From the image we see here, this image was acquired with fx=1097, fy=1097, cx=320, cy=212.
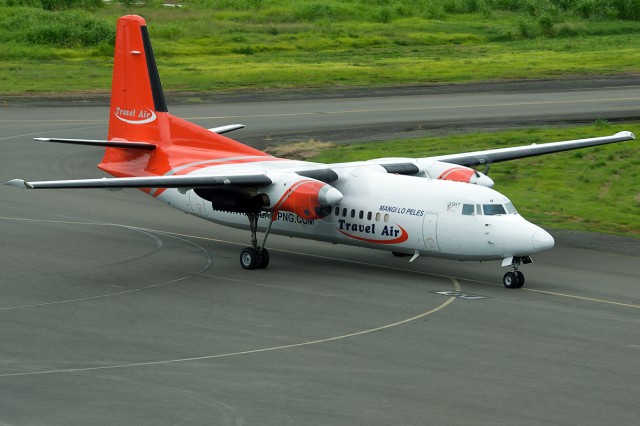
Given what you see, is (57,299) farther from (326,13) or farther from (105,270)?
(326,13)

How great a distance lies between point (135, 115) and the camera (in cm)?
3497

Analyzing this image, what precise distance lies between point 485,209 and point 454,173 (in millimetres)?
3921

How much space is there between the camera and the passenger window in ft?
91.1

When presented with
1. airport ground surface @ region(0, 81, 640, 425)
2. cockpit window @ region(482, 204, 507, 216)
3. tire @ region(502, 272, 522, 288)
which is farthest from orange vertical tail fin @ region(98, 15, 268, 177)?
tire @ region(502, 272, 522, 288)

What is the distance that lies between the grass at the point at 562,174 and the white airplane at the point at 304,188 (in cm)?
336

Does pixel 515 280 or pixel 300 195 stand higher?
pixel 300 195

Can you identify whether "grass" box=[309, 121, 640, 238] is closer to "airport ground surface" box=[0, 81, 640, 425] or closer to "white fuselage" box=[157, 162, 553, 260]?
"airport ground surface" box=[0, 81, 640, 425]

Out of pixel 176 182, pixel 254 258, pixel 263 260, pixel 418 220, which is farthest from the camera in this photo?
pixel 263 260

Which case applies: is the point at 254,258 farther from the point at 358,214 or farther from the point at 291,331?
the point at 291,331

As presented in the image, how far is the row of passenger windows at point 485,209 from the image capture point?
1089 inches

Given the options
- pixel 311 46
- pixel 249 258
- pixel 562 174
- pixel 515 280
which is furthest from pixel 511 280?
pixel 311 46

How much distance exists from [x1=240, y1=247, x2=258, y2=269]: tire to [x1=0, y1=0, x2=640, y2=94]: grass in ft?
136

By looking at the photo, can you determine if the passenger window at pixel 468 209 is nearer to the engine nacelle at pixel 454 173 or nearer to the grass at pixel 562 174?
the engine nacelle at pixel 454 173

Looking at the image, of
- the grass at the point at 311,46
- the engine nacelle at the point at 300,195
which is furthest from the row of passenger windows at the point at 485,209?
the grass at the point at 311,46
